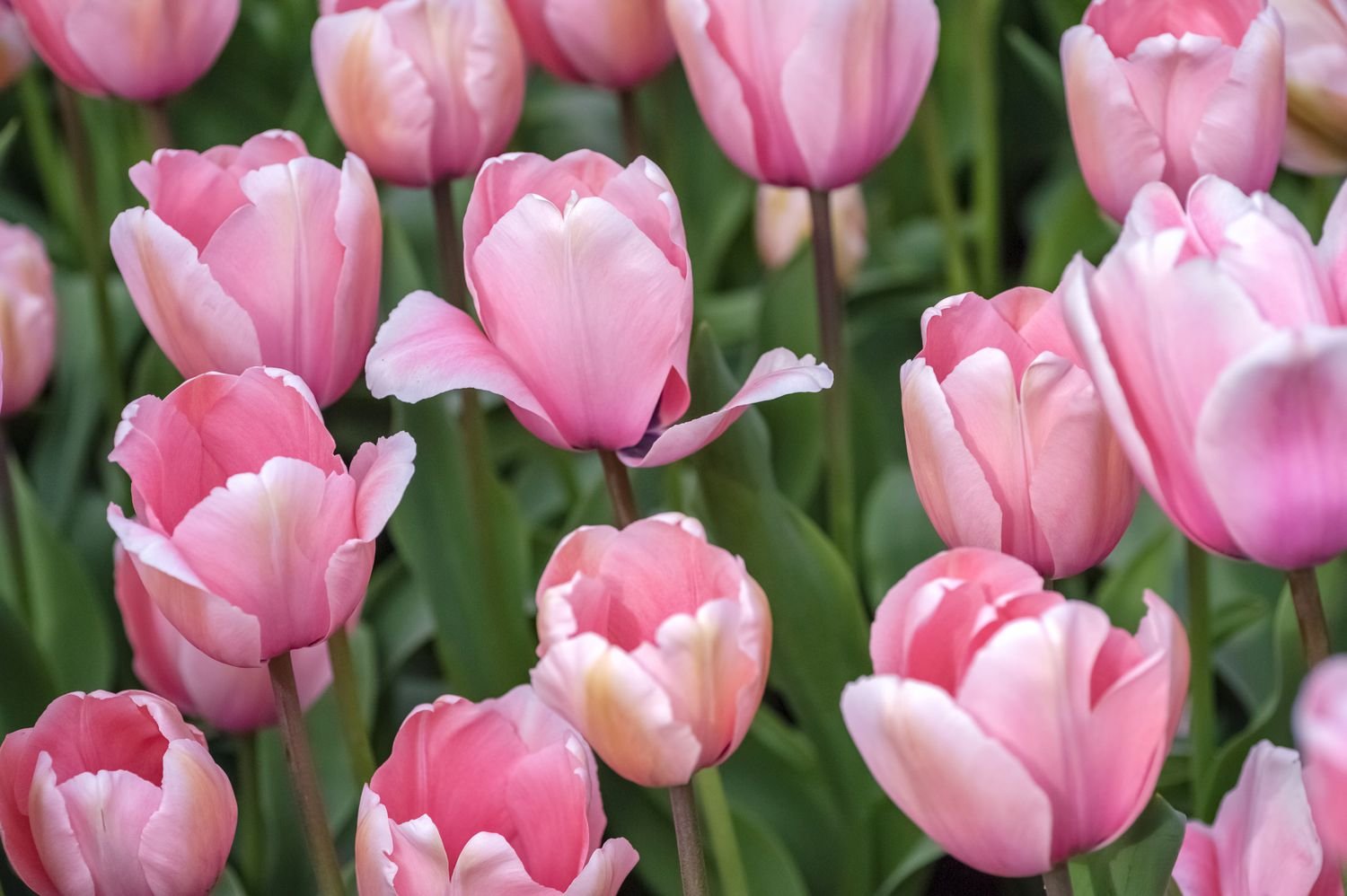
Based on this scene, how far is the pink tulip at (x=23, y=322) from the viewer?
793 millimetres

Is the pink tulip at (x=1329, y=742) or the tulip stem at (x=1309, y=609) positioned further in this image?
the tulip stem at (x=1309, y=609)

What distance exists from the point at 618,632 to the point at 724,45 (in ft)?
0.97

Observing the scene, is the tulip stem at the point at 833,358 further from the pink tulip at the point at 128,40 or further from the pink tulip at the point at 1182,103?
the pink tulip at the point at 128,40

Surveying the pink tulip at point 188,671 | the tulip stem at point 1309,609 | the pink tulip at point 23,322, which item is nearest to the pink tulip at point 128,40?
the pink tulip at point 23,322

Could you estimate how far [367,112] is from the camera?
2.24 feet

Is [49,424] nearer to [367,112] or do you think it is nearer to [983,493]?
[367,112]

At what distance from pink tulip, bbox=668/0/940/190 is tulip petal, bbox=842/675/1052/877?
32 cm

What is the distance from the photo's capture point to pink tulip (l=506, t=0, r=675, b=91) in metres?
0.74

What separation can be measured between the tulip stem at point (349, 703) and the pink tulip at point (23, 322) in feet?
0.84

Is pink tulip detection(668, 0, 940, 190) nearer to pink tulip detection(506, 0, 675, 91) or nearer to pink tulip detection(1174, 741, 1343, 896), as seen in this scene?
pink tulip detection(506, 0, 675, 91)

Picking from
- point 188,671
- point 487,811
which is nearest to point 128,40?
point 188,671

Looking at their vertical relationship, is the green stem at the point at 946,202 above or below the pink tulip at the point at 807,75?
below

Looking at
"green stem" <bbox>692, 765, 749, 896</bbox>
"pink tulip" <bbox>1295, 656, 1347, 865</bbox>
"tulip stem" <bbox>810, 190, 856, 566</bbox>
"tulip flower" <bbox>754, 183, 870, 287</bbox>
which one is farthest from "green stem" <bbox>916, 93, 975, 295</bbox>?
"pink tulip" <bbox>1295, 656, 1347, 865</bbox>

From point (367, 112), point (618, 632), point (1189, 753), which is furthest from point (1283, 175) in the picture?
point (618, 632)
